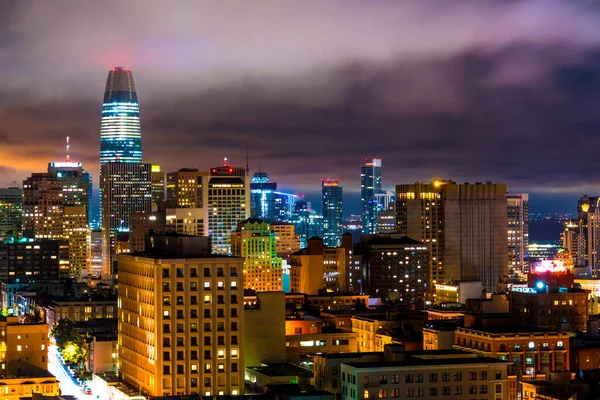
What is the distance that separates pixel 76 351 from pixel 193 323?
5987 centimetres

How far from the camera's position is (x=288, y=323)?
174 meters

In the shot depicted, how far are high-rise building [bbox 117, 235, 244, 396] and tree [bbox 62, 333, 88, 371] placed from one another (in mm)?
53854

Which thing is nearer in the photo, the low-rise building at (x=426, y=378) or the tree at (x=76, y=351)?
the low-rise building at (x=426, y=378)

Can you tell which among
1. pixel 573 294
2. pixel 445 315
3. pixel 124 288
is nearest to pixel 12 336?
pixel 124 288

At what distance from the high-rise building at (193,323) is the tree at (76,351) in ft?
177

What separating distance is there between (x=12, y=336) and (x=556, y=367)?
213 feet

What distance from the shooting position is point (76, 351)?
628ft

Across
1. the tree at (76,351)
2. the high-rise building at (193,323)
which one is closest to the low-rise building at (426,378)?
the high-rise building at (193,323)

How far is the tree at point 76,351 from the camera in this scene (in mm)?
190375

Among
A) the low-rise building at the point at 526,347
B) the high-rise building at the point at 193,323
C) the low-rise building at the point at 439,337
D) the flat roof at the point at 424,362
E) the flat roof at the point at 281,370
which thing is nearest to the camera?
the flat roof at the point at 424,362

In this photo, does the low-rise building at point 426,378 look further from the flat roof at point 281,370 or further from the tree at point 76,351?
the tree at point 76,351

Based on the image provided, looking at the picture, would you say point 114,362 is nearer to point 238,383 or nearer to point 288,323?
point 288,323

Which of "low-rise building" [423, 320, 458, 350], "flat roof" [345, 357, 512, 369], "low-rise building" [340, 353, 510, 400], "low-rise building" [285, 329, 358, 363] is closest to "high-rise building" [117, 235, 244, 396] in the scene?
"low-rise building" [340, 353, 510, 400]

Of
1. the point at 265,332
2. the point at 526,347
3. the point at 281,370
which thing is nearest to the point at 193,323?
the point at 281,370
